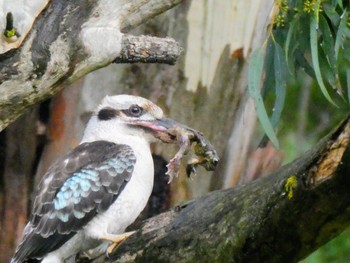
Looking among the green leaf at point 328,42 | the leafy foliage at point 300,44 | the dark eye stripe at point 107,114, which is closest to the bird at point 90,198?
the dark eye stripe at point 107,114

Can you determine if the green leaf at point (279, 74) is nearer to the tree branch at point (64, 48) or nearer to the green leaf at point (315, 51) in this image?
the green leaf at point (315, 51)

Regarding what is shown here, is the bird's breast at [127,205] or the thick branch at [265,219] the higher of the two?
the thick branch at [265,219]

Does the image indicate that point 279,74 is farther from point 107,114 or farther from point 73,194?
point 73,194

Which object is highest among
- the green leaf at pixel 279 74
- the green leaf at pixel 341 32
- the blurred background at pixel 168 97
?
the green leaf at pixel 341 32

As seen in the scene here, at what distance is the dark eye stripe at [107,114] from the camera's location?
4672mm

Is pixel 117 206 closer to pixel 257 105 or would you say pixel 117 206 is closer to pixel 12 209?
pixel 257 105

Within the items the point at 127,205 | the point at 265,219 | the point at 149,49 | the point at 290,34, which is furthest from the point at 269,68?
the point at 265,219

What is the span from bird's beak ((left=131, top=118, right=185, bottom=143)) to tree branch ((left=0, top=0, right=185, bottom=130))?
2.11ft

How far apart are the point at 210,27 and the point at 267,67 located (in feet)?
2.20

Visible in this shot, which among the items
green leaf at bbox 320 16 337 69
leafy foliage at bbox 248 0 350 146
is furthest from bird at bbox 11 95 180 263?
green leaf at bbox 320 16 337 69

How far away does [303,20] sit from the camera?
467 cm

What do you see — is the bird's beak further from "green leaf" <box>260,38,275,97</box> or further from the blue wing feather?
"green leaf" <box>260,38,275,97</box>

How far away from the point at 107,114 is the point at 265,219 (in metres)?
1.53

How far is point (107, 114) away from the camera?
4.68 m
